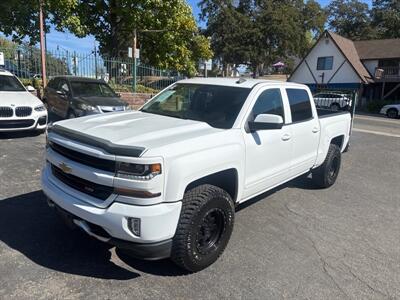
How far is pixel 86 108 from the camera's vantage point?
10.1m

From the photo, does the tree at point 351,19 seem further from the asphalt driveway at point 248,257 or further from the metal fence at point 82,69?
the asphalt driveway at point 248,257

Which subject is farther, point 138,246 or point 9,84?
point 9,84

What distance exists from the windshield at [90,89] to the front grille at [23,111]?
2306 millimetres

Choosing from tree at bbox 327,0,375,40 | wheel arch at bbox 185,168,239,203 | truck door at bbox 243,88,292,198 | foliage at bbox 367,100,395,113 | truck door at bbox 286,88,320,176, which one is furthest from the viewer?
tree at bbox 327,0,375,40

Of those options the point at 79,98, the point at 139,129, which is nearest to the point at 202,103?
the point at 139,129

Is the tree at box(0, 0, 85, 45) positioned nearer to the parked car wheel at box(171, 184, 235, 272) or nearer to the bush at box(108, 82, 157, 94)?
the bush at box(108, 82, 157, 94)

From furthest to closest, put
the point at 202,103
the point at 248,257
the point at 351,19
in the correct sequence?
1. the point at 351,19
2. the point at 202,103
3. the point at 248,257

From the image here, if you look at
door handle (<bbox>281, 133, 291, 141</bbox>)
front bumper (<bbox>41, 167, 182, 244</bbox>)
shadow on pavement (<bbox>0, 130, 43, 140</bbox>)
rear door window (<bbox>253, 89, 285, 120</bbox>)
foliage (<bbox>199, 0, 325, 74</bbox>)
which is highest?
foliage (<bbox>199, 0, 325, 74</bbox>)

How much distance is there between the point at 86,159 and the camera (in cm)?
323

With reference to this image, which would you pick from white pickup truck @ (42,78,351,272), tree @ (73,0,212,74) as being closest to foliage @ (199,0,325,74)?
tree @ (73,0,212,74)

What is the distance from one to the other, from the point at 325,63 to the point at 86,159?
130ft

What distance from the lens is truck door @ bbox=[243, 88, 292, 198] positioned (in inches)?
159

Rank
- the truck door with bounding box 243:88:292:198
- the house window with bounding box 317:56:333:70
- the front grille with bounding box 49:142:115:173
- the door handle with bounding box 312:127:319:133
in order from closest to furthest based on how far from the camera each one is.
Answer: the front grille with bounding box 49:142:115:173 < the truck door with bounding box 243:88:292:198 < the door handle with bounding box 312:127:319:133 < the house window with bounding box 317:56:333:70

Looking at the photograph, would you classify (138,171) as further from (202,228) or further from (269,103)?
(269,103)
